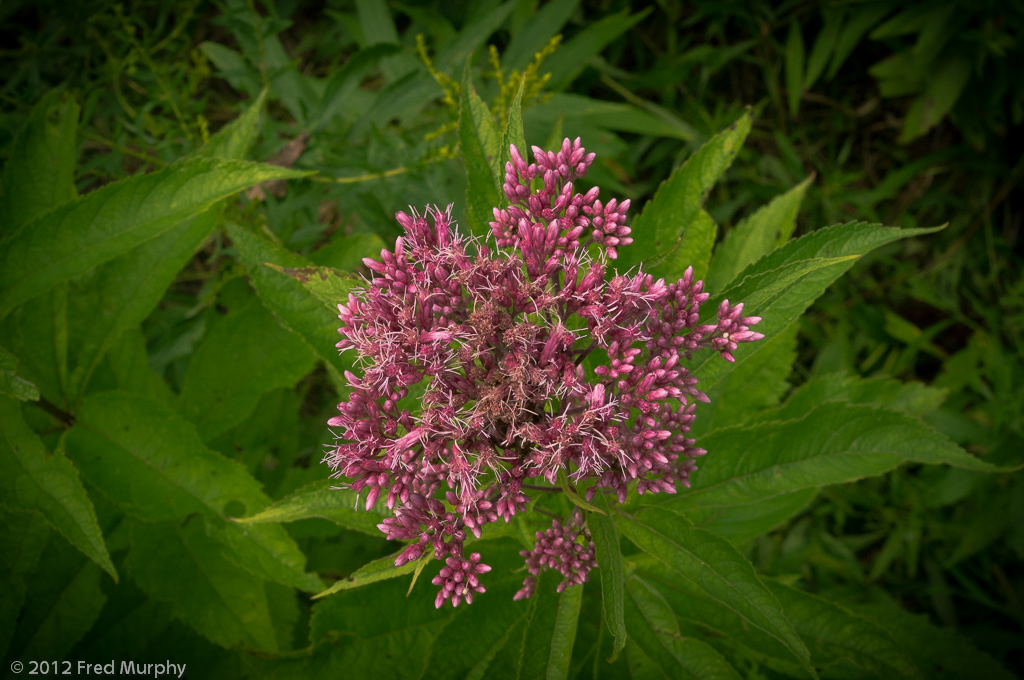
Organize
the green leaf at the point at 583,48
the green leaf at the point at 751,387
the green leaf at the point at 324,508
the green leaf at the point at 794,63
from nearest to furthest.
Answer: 1. the green leaf at the point at 324,508
2. the green leaf at the point at 751,387
3. the green leaf at the point at 583,48
4. the green leaf at the point at 794,63

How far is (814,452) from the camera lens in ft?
6.02

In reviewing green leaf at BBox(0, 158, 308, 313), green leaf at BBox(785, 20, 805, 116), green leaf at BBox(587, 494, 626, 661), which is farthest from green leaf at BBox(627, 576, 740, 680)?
green leaf at BBox(785, 20, 805, 116)

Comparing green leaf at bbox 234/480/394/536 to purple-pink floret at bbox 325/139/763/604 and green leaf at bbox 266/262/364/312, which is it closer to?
purple-pink floret at bbox 325/139/763/604

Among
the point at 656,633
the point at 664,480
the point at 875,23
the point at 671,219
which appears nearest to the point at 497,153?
the point at 671,219

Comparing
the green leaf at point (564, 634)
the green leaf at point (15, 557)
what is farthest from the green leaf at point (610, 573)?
the green leaf at point (15, 557)

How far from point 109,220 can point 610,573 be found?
174cm

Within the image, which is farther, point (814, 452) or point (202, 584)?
point (202, 584)

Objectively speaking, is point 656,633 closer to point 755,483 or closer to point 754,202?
point 755,483

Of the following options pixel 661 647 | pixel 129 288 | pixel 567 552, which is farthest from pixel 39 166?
pixel 661 647

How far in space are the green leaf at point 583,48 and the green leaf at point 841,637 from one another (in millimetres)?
2942

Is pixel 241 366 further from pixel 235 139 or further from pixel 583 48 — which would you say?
pixel 583 48

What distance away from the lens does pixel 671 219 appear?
1.91 metres

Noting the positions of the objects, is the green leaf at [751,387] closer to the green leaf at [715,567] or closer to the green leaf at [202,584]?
the green leaf at [715,567]

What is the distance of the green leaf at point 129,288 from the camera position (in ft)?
7.35
